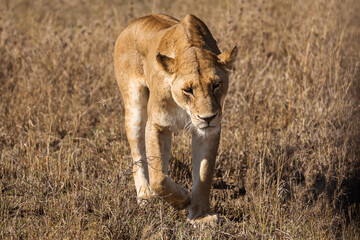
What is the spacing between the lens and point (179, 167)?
5.07 metres

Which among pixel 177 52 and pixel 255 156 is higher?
pixel 177 52

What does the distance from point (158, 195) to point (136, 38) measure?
145 cm

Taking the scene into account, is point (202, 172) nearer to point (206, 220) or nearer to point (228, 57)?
point (206, 220)

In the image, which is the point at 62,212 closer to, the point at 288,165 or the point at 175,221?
the point at 175,221

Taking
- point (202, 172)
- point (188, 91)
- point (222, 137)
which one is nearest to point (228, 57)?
point (188, 91)


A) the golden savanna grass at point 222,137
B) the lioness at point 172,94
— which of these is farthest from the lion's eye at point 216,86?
the golden savanna grass at point 222,137

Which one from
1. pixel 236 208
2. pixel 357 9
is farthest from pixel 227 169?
pixel 357 9

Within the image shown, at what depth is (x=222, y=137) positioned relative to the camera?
18.2 feet

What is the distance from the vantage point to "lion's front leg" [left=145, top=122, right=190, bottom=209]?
4113 mm

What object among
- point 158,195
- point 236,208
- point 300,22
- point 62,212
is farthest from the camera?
point 300,22

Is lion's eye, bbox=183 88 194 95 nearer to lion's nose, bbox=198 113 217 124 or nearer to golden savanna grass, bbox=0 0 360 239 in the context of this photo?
lion's nose, bbox=198 113 217 124

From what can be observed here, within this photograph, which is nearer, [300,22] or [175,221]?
[175,221]

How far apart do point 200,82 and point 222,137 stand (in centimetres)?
192

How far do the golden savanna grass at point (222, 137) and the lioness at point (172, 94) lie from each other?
0.21 m
